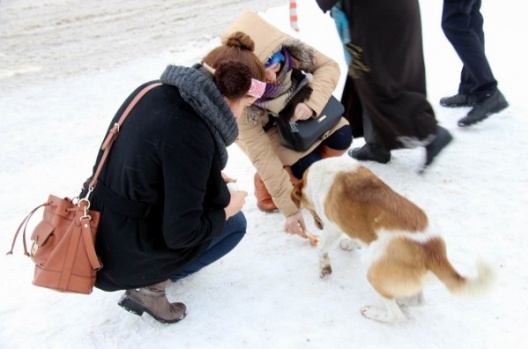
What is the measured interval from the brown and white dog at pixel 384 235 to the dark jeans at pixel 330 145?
0.61 metres

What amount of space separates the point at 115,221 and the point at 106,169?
0.81 ft

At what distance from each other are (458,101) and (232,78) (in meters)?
3.03

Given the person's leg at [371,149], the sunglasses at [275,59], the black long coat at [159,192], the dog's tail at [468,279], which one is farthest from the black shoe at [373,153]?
the black long coat at [159,192]

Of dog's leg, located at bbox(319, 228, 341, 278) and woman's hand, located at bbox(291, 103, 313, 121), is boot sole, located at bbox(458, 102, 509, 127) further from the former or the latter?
dog's leg, located at bbox(319, 228, 341, 278)

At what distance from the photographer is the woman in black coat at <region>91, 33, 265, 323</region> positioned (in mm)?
1961

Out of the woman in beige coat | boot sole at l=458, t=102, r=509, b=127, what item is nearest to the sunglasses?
the woman in beige coat

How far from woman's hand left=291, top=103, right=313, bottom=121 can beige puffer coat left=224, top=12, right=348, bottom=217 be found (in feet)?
0.13

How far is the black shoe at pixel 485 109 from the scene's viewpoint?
12.9 feet

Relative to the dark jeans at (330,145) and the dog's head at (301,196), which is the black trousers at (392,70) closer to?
the dark jeans at (330,145)

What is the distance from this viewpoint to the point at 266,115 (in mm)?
3242

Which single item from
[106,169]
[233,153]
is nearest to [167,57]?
[233,153]

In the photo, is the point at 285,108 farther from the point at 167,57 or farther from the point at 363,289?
the point at 167,57

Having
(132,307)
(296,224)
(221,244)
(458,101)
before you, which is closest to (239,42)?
(221,244)

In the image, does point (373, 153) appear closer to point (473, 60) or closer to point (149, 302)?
Answer: point (473, 60)
